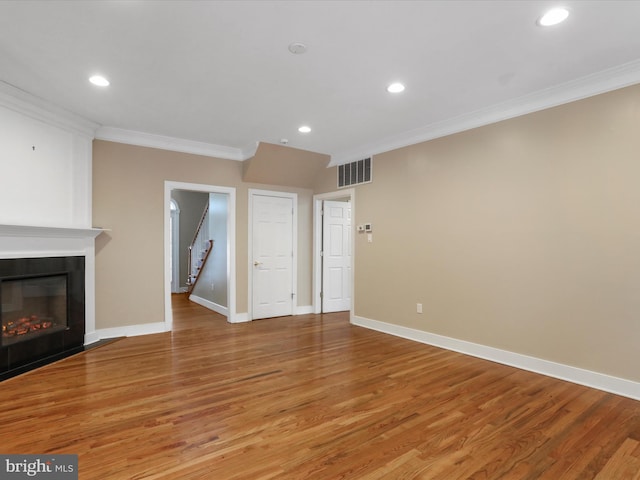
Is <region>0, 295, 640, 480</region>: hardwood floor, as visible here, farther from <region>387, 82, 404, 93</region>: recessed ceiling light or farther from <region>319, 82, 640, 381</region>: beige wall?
<region>387, 82, 404, 93</region>: recessed ceiling light

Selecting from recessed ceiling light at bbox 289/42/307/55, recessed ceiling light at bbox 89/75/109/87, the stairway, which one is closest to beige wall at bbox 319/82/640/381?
recessed ceiling light at bbox 289/42/307/55

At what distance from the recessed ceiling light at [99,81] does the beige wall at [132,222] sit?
1502mm

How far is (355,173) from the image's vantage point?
18.3 feet

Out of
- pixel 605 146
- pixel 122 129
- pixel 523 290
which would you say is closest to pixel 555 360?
pixel 523 290

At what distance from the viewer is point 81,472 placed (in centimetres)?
190

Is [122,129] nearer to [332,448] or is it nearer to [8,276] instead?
[8,276]

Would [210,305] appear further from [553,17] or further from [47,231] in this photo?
[553,17]

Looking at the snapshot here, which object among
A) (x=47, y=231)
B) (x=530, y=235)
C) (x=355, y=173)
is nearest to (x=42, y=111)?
(x=47, y=231)

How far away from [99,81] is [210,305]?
180 inches

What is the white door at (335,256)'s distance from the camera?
6418 millimetres

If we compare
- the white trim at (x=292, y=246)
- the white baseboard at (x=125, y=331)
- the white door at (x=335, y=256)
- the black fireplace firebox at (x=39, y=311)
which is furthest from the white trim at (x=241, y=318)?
the black fireplace firebox at (x=39, y=311)

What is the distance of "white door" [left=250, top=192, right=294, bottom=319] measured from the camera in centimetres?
587

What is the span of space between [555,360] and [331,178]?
4.05 meters

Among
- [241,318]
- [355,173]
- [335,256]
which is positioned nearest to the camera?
[355,173]
